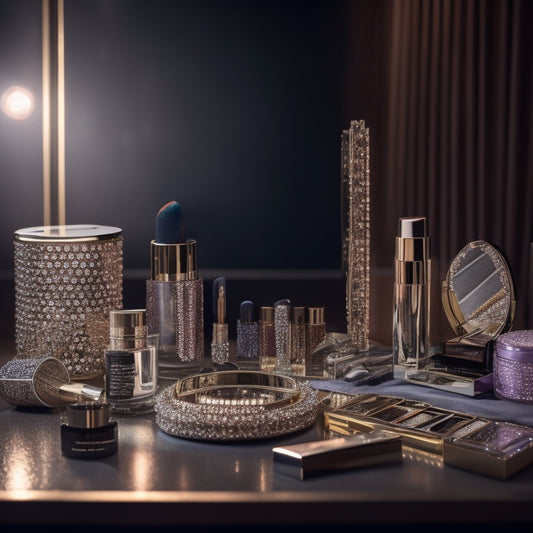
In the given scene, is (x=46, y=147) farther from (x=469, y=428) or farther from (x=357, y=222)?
(x=469, y=428)

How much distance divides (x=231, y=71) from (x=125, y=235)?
381 millimetres

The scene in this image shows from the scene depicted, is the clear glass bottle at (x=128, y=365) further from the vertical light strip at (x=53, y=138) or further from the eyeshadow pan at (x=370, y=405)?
the vertical light strip at (x=53, y=138)

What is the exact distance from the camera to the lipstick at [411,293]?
1140 mm

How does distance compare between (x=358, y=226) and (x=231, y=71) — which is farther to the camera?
(x=231, y=71)

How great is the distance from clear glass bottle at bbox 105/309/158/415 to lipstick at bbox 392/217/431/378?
0.38 metres

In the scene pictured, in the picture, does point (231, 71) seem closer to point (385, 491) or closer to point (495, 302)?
point (495, 302)

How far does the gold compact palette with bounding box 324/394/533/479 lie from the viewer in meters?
0.82

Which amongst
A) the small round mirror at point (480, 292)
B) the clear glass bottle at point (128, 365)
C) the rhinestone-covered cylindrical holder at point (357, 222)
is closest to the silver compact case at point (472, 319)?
the small round mirror at point (480, 292)

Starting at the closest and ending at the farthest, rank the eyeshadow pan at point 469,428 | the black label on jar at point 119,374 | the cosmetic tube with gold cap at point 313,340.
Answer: the eyeshadow pan at point 469,428, the black label on jar at point 119,374, the cosmetic tube with gold cap at point 313,340

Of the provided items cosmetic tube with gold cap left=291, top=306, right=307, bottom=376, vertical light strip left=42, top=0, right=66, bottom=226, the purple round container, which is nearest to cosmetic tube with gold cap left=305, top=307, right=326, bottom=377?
cosmetic tube with gold cap left=291, top=306, right=307, bottom=376

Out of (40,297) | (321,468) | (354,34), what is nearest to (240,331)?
(40,297)

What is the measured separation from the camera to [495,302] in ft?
4.00

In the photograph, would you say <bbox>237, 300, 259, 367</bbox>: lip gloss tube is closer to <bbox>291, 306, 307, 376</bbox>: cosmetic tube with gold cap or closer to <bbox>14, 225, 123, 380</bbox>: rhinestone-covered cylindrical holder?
<bbox>291, 306, 307, 376</bbox>: cosmetic tube with gold cap

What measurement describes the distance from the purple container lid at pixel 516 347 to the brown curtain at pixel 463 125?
43cm
